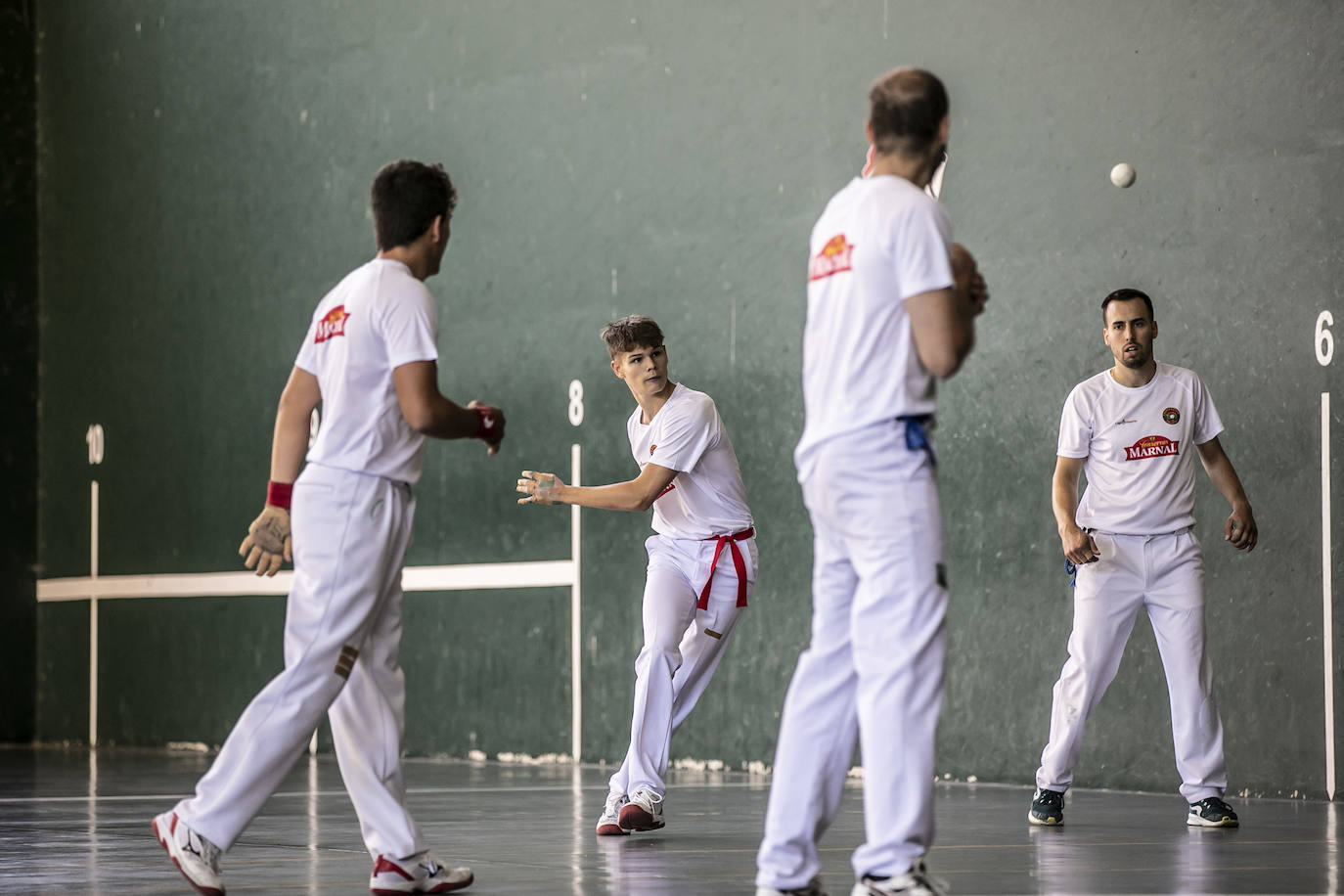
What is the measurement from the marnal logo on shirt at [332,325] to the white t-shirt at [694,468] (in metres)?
1.52

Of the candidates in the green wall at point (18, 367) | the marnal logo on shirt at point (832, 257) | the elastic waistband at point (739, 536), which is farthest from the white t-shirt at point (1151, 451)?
the green wall at point (18, 367)

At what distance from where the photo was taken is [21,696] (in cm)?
1055

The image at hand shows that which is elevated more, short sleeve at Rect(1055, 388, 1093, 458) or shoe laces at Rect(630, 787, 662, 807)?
short sleeve at Rect(1055, 388, 1093, 458)

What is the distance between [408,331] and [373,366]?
4.7 inches

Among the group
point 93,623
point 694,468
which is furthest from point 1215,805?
point 93,623

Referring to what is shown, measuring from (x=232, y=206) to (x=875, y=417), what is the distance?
730cm

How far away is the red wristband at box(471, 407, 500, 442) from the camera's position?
388 centimetres

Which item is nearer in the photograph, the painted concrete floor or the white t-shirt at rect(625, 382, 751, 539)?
the painted concrete floor

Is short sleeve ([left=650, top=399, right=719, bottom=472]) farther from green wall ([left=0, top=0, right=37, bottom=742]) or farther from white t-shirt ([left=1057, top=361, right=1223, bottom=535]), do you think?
green wall ([left=0, top=0, right=37, bottom=742])

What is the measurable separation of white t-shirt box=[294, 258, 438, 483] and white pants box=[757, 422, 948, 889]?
3.20ft

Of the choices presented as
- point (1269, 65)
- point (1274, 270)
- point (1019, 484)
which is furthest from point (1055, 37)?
point (1019, 484)

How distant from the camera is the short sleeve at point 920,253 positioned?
3.11 metres

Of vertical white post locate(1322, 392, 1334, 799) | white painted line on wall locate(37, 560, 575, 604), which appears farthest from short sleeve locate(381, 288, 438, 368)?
white painted line on wall locate(37, 560, 575, 604)

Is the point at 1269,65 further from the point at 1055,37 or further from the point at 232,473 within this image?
the point at 232,473
